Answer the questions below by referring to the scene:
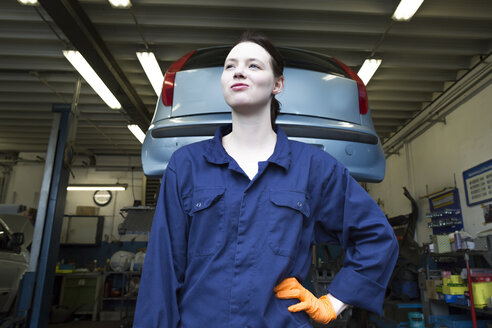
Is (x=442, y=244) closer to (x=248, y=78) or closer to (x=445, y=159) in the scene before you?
(x=445, y=159)

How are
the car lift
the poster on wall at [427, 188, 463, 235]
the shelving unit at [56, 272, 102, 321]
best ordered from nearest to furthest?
the car lift < the poster on wall at [427, 188, 463, 235] < the shelving unit at [56, 272, 102, 321]

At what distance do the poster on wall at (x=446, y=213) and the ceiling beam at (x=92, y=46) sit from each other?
523 cm

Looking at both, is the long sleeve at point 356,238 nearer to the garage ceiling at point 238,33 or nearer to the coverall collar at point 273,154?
the coverall collar at point 273,154

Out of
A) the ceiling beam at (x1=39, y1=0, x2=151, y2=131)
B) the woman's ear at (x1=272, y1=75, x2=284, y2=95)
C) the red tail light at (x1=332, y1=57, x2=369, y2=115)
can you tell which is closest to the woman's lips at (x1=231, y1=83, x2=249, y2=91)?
the woman's ear at (x1=272, y1=75, x2=284, y2=95)

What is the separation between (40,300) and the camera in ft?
12.5

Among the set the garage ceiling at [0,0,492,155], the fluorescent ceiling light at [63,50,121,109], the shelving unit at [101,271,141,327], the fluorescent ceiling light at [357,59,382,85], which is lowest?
the shelving unit at [101,271,141,327]

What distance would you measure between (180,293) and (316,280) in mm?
1363

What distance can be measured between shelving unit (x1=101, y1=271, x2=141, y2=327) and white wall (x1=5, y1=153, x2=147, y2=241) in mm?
1519

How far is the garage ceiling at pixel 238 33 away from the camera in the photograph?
4199 mm

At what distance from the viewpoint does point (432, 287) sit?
4562 mm

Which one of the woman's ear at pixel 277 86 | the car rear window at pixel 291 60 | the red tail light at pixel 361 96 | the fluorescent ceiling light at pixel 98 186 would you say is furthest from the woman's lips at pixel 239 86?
the fluorescent ceiling light at pixel 98 186

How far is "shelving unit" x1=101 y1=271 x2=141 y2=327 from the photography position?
7.50 meters

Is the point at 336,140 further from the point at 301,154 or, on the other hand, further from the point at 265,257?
the point at 265,257

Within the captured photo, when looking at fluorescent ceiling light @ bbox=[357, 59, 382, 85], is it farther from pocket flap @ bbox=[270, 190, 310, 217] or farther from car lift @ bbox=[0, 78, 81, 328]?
pocket flap @ bbox=[270, 190, 310, 217]
